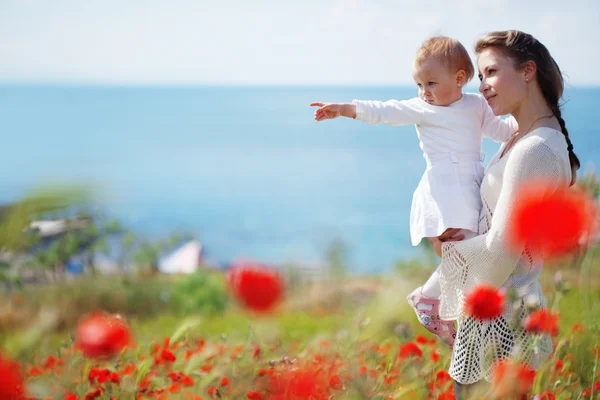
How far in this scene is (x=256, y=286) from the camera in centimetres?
77

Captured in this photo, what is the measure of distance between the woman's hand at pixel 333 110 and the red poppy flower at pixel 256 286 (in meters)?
0.95

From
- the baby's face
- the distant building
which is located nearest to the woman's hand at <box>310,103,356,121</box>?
the baby's face

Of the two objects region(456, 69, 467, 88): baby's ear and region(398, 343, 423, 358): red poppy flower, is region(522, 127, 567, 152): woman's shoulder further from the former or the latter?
region(398, 343, 423, 358): red poppy flower

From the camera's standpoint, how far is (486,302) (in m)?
1.32

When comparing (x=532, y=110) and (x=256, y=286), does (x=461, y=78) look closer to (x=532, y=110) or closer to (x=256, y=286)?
(x=532, y=110)

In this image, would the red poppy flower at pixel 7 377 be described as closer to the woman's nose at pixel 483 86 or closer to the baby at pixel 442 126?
the baby at pixel 442 126

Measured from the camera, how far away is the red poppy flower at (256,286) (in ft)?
2.50

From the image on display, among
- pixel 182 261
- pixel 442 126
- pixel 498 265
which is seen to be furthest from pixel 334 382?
pixel 182 261

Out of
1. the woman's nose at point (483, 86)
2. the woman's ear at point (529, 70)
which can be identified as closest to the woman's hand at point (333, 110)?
the woman's nose at point (483, 86)

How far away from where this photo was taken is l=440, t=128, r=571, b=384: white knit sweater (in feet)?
5.11

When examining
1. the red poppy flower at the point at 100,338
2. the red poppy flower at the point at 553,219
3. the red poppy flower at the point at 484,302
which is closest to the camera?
the red poppy flower at the point at 553,219

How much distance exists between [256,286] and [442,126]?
1089mm

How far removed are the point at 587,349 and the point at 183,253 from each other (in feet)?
14.1

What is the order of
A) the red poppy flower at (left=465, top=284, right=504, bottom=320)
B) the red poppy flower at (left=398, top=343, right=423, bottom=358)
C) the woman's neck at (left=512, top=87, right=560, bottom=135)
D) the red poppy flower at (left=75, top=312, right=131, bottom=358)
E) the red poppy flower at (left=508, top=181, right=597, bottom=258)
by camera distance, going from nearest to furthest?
1. the red poppy flower at (left=508, top=181, right=597, bottom=258)
2. the red poppy flower at (left=75, top=312, right=131, bottom=358)
3. the red poppy flower at (left=465, top=284, right=504, bottom=320)
4. the woman's neck at (left=512, top=87, right=560, bottom=135)
5. the red poppy flower at (left=398, top=343, right=423, bottom=358)
